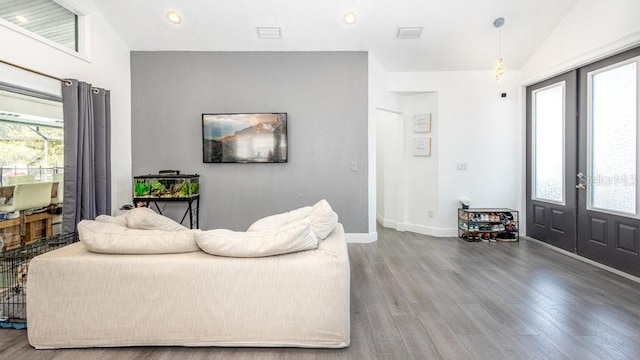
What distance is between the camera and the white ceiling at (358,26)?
3.88 metres

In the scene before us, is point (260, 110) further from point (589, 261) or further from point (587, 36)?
point (589, 261)

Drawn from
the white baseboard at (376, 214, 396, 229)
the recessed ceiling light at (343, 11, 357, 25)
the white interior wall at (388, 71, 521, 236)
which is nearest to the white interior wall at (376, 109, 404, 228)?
the white baseboard at (376, 214, 396, 229)

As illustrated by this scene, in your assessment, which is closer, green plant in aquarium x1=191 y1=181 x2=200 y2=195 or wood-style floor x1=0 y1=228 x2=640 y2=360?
wood-style floor x1=0 y1=228 x2=640 y2=360

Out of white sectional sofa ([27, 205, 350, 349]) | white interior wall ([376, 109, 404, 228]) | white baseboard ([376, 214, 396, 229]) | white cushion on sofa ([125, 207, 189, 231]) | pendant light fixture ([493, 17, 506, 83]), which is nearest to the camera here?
white sectional sofa ([27, 205, 350, 349])

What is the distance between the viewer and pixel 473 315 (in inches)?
94.3

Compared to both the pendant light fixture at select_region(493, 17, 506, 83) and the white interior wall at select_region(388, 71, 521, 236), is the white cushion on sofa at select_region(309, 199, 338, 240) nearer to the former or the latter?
the pendant light fixture at select_region(493, 17, 506, 83)

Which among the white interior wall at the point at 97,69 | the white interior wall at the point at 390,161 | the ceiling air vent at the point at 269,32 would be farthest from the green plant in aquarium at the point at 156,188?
the white interior wall at the point at 390,161

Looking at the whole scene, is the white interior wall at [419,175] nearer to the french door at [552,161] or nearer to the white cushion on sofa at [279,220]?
the french door at [552,161]

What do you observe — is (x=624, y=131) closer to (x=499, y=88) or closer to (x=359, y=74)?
(x=499, y=88)

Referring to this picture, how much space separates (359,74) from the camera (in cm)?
467

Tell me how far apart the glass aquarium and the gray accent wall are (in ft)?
1.59

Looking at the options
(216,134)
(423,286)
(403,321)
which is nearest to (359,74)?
(216,134)

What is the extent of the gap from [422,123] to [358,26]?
1.93m

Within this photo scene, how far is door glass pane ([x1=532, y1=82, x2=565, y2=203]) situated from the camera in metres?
4.21
